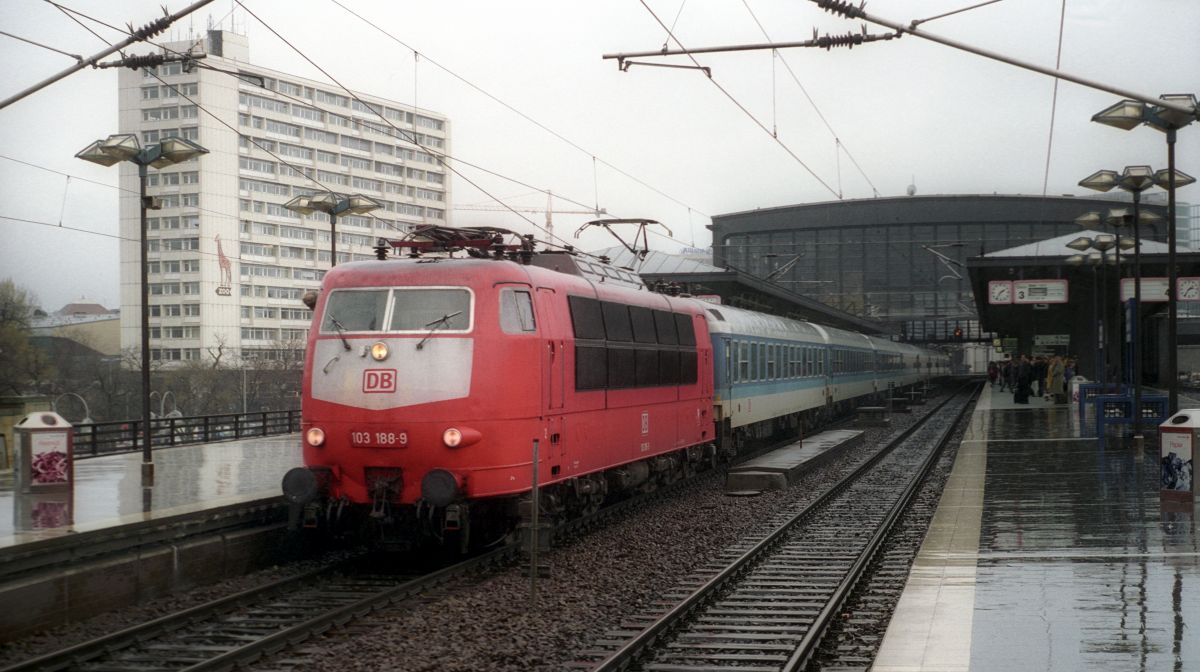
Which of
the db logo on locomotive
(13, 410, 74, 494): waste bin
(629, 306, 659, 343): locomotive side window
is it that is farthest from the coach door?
(13, 410, 74, 494): waste bin

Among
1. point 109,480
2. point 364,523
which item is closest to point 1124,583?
point 364,523

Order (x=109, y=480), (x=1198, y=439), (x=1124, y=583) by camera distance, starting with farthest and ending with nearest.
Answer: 1. (x=109, y=480)
2. (x=1198, y=439)
3. (x=1124, y=583)

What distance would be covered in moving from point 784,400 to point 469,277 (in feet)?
66.6

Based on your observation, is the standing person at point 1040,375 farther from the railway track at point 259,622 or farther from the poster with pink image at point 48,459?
the poster with pink image at point 48,459

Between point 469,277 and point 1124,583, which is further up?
point 469,277

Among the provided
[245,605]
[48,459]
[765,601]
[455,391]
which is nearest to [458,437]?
[455,391]

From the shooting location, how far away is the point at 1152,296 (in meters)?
43.5

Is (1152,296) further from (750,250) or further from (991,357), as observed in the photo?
(991,357)

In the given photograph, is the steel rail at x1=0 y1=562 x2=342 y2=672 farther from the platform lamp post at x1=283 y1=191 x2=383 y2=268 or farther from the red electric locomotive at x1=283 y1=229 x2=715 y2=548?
the platform lamp post at x1=283 y1=191 x2=383 y2=268

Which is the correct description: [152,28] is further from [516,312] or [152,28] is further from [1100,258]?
[1100,258]

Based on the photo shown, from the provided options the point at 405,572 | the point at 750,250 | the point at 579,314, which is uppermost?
the point at 750,250

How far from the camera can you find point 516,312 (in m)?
13.6

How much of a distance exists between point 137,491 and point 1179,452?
46.8 ft

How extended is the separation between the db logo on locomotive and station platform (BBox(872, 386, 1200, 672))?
567 cm
